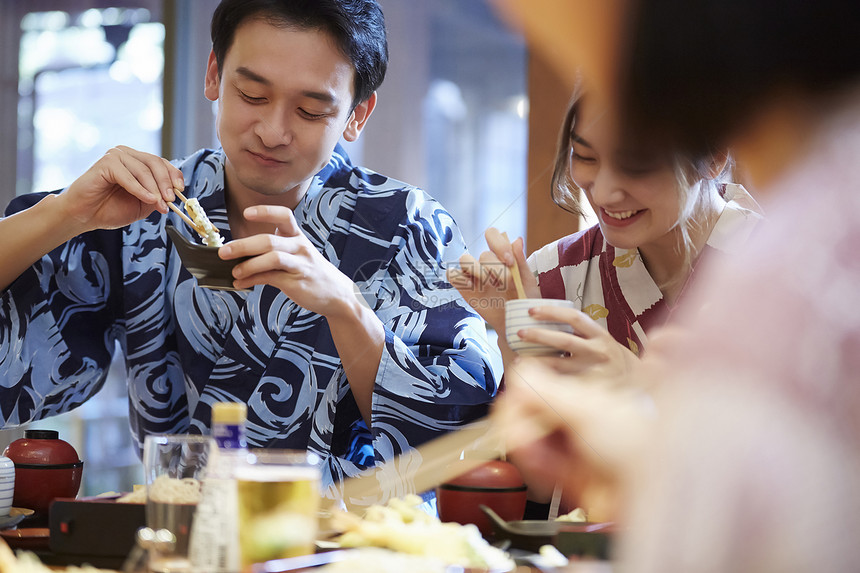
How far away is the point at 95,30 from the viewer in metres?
3.38

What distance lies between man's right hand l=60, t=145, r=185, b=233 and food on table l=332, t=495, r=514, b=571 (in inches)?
30.6

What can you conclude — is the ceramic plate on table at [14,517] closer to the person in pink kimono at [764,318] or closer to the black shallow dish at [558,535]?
the black shallow dish at [558,535]

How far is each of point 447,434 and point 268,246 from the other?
1.16 ft

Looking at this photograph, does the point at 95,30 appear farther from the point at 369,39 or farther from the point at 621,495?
the point at 621,495

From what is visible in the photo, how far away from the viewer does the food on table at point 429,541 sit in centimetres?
71

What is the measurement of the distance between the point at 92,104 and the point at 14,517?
9.34 ft

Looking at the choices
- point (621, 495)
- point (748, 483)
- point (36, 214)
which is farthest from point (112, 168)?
point (748, 483)

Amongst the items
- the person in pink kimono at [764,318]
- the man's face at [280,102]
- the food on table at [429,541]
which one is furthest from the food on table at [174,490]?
the man's face at [280,102]

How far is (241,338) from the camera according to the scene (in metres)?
1.42

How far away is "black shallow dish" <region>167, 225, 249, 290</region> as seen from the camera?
1117mm

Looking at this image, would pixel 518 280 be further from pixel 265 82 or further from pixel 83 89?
pixel 83 89

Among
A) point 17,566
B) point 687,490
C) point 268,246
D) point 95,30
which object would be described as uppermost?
point 95,30

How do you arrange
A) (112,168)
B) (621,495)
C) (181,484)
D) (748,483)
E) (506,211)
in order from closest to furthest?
(748,483) < (621,495) < (181,484) < (506,211) < (112,168)

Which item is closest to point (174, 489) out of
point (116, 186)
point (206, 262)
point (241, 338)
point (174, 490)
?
point (174, 490)
